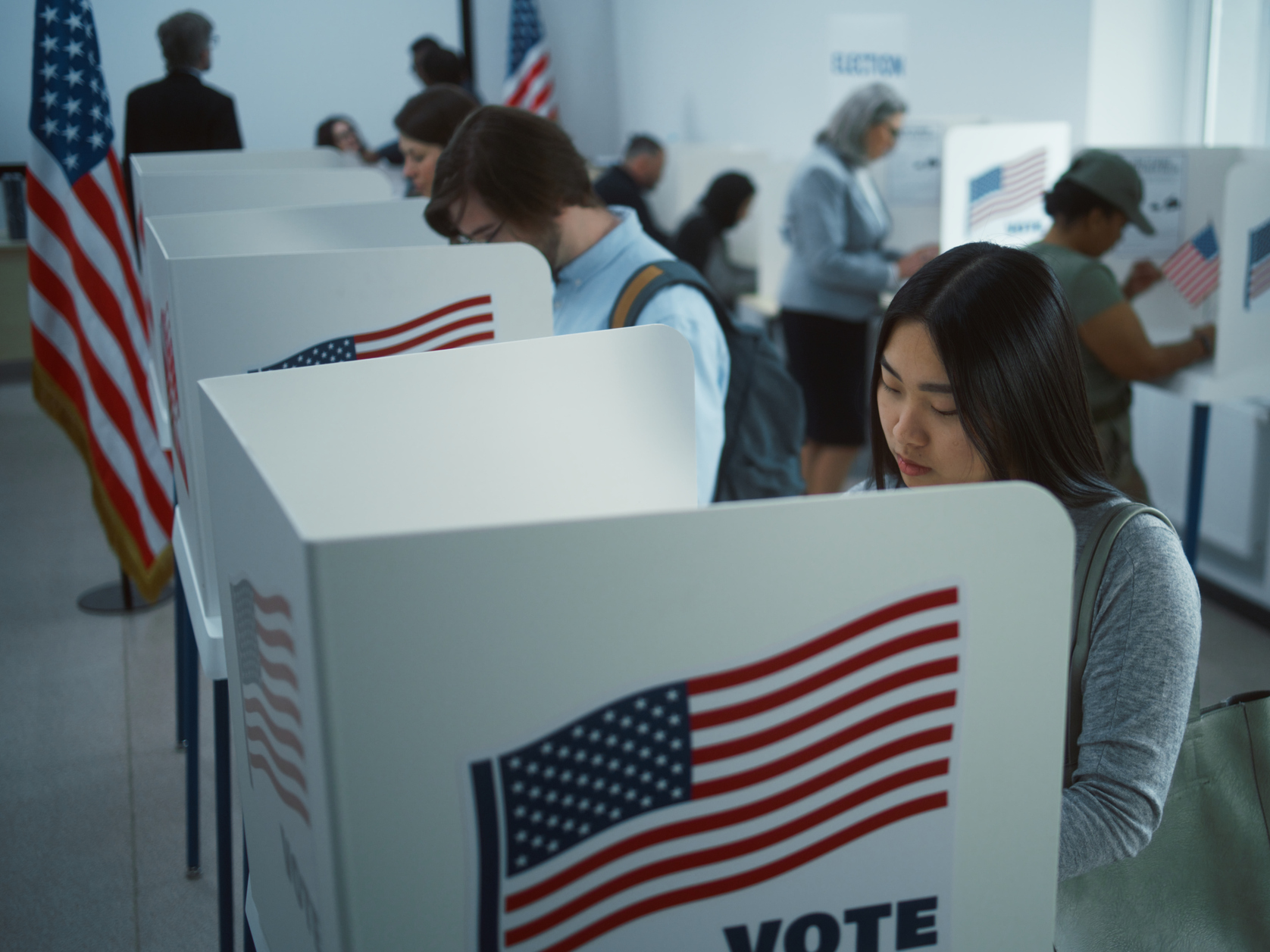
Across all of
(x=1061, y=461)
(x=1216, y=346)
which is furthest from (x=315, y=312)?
(x=1216, y=346)

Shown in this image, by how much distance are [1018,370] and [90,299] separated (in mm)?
2545

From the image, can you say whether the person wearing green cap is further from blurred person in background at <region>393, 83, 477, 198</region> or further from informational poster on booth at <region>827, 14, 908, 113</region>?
informational poster on booth at <region>827, 14, 908, 113</region>

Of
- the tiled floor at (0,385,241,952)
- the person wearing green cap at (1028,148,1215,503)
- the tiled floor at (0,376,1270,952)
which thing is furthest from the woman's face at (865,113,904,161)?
the tiled floor at (0,385,241,952)

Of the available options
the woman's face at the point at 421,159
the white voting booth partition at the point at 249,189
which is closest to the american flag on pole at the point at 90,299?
the white voting booth partition at the point at 249,189

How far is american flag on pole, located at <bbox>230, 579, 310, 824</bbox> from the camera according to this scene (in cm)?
61

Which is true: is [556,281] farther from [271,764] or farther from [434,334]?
[271,764]

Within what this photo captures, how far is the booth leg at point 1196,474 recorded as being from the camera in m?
2.83

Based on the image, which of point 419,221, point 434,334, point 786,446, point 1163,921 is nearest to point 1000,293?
point 1163,921

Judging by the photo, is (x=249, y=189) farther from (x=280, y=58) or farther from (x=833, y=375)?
(x=280, y=58)

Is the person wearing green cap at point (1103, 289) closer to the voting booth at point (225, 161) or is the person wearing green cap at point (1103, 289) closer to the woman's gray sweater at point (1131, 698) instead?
the woman's gray sweater at point (1131, 698)

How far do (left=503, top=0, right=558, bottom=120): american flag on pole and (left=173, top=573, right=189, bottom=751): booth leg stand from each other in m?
6.01

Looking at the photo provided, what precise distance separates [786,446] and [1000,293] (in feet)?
2.64

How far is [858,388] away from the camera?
3.63 m

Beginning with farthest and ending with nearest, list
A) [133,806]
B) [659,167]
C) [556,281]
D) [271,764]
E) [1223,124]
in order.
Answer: [659,167] → [1223,124] → [133,806] → [556,281] → [271,764]
